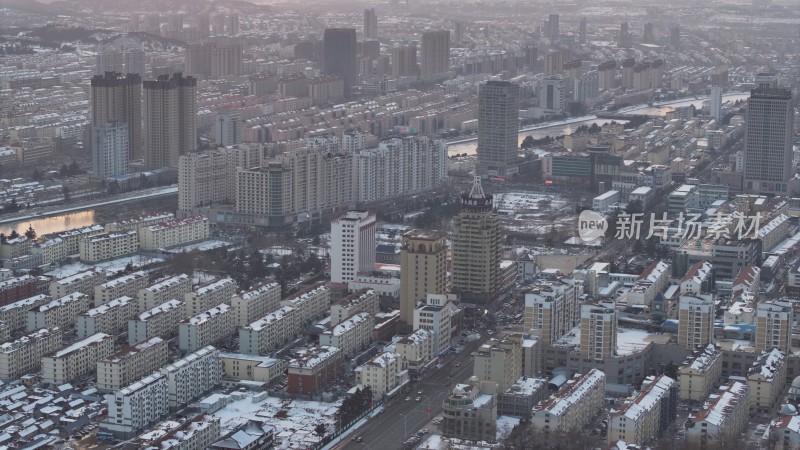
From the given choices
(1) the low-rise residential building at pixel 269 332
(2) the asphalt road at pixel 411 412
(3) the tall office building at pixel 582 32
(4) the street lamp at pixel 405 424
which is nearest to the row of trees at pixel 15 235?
(1) the low-rise residential building at pixel 269 332

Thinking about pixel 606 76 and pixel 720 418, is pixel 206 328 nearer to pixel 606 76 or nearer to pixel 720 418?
pixel 720 418

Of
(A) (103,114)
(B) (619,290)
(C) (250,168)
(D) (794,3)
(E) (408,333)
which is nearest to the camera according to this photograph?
(E) (408,333)

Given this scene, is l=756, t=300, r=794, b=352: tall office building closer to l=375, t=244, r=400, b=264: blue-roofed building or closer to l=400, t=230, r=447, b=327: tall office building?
l=400, t=230, r=447, b=327: tall office building

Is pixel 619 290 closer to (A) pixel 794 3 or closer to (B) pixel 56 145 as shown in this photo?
(B) pixel 56 145

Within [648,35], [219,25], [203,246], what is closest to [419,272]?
[203,246]

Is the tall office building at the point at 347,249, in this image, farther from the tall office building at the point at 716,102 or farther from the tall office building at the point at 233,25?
the tall office building at the point at 233,25

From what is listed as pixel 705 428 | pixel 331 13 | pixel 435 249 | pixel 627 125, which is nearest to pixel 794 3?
pixel 331 13

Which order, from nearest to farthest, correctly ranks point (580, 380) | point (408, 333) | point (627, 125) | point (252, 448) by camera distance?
point (252, 448) → point (580, 380) → point (408, 333) → point (627, 125)

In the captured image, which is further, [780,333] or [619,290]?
[619,290]
